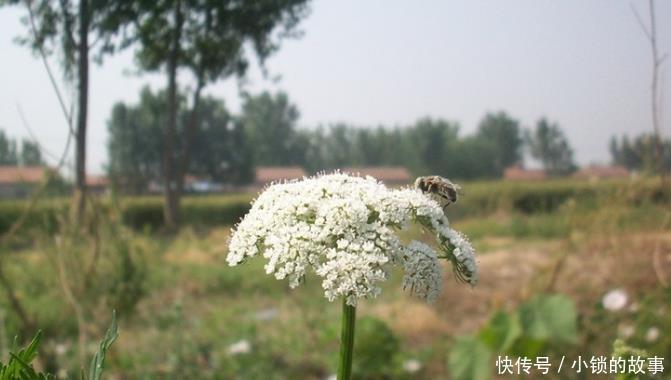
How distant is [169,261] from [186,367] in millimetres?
3056

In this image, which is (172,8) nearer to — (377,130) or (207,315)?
(377,130)

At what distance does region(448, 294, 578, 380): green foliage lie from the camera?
9.38 ft

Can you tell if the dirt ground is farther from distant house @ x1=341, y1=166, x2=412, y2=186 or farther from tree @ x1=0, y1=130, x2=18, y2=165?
tree @ x1=0, y1=130, x2=18, y2=165

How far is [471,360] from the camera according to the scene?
113 inches

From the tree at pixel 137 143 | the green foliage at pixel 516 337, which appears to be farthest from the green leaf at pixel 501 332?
the tree at pixel 137 143

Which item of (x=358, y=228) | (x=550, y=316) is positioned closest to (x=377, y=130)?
(x=550, y=316)

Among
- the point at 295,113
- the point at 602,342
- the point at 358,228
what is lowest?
the point at 602,342

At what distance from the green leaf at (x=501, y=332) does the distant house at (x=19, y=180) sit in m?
1.88

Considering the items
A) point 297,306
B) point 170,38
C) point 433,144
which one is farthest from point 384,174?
point 433,144

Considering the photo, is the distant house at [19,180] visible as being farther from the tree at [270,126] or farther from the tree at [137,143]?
the tree at [270,126]

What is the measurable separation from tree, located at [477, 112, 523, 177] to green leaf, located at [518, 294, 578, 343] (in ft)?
5.12

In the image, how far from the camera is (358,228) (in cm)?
67

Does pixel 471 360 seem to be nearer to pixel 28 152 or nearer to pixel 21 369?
pixel 28 152

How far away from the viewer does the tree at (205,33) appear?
2.02 metres
